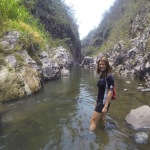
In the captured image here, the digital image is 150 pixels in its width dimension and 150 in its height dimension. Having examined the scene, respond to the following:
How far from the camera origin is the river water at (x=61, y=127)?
7.40 meters

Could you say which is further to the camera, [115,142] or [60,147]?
[115,142]

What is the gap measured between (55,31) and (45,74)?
1372 inches

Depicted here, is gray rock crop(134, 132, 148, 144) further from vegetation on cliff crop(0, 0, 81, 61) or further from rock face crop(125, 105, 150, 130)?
vegetation on cliff crop(0, 0, 81, 61)

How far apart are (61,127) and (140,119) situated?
2930mm

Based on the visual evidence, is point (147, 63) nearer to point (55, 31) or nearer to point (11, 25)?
point (11, 25)

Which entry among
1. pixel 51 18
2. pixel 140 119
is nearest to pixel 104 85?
pixel 140 119

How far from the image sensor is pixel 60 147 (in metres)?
7.19

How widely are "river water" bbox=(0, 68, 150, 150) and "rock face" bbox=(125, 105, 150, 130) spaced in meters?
0.30

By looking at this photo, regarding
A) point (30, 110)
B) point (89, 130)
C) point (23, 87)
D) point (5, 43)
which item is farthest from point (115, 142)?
point (5, 43)

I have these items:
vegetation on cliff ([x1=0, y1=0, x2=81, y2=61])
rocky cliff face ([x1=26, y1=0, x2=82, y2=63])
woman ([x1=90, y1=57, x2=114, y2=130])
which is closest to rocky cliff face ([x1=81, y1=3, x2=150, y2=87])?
vegetation on cliff ([x1=0, y1=0, x2=81, y2=61])

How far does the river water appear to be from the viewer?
740 centimetres

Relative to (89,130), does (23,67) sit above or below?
above

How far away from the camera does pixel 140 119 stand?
916 centimetres

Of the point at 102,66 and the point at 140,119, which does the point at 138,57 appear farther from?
the point at 102,66
